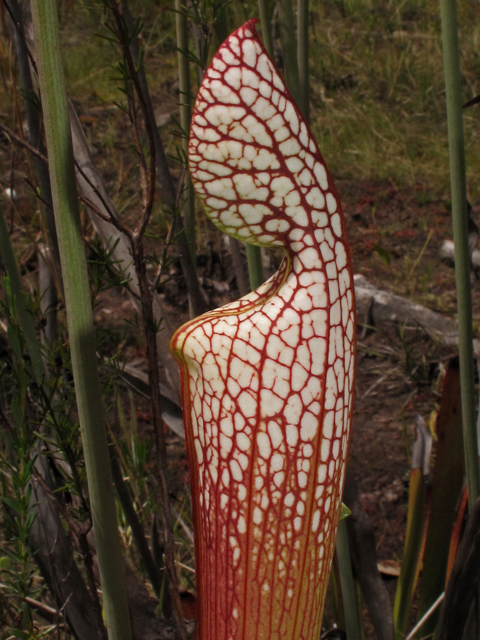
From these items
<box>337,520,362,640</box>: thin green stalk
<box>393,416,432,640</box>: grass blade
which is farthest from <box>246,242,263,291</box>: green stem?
<box>393,416,432,640</box>: grass blade

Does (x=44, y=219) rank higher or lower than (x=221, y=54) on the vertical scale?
lower

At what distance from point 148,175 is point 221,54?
0.17m

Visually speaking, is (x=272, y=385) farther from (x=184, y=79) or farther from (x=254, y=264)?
(x=184, y=79)

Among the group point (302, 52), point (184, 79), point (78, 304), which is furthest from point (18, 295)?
point (302, 52)

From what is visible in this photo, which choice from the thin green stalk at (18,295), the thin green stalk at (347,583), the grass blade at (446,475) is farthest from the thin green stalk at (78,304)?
the grass blade at (446,475)

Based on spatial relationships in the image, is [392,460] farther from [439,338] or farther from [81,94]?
[81,94]

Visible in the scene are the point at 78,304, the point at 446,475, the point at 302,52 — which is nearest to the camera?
the point at 78,304

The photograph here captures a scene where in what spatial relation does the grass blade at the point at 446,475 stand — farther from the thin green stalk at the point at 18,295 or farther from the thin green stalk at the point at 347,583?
the thin green stalk at the point at 18,295

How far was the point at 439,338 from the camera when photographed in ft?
6.52

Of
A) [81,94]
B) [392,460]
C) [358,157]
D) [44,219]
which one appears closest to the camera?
[44,219]

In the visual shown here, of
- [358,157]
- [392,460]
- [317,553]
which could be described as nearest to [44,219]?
[317,553]

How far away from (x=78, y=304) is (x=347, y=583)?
1.95 ft

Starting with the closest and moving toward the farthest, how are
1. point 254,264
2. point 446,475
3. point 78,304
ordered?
point 78,304 < point 254,264 < point 446,475

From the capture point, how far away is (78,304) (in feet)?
1.48
